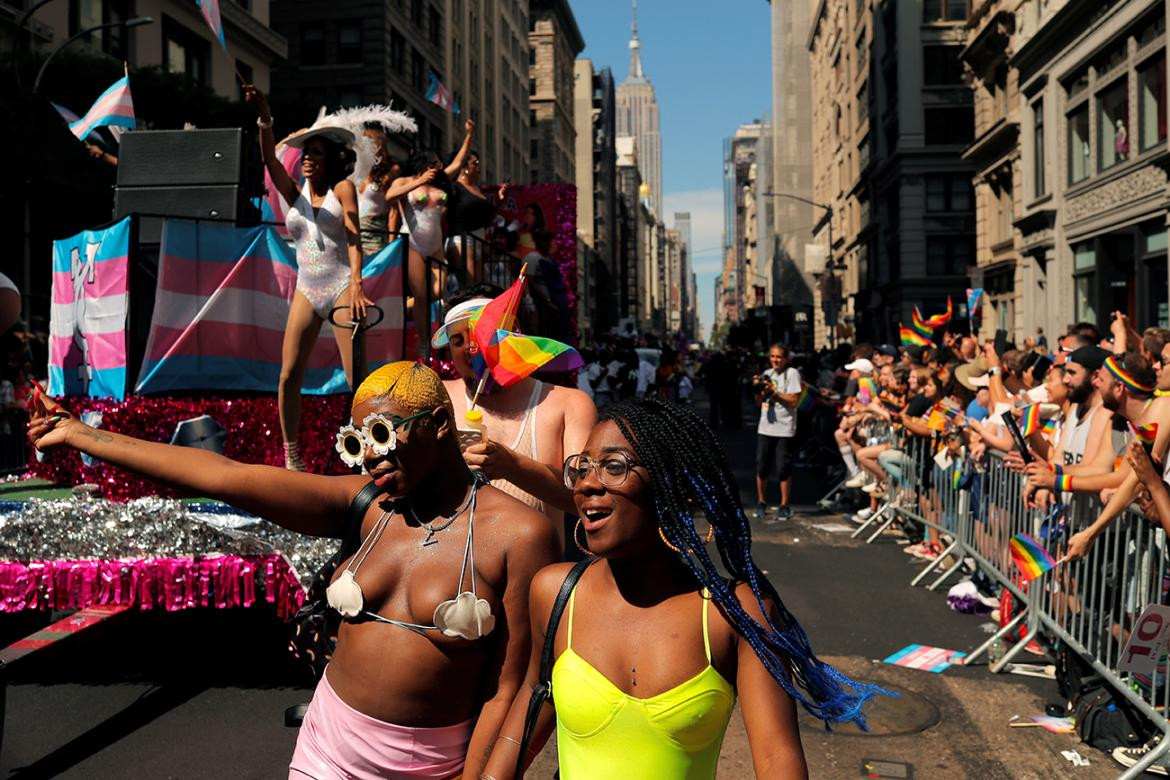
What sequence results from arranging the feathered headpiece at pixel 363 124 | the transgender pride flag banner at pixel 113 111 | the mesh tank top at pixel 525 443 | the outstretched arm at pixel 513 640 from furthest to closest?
the transgender pride flag banner at pixel 113 111, the feathered headpiece at pixel 363 124, the mesh tank top at pixel 525 443, the outstretched arm at pixel 513 640

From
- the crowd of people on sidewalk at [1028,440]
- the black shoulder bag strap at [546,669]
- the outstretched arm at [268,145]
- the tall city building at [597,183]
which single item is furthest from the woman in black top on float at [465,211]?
the tall city building at [597,183]

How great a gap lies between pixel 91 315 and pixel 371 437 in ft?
16.2

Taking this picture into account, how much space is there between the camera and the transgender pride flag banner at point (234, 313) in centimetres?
666

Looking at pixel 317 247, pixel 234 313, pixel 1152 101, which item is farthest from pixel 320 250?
pixel 1152 101

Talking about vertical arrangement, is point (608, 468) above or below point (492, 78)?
below

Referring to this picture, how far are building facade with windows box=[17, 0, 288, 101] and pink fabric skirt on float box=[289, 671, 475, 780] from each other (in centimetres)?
2354

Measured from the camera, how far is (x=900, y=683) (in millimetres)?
6371

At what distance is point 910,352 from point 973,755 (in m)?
11.0

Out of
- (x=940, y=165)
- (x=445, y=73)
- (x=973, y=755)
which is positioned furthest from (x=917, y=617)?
(x=445, y=73)

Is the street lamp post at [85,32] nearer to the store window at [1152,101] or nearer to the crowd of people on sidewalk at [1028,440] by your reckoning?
the crowd of people on sidewalk at [1028,440]

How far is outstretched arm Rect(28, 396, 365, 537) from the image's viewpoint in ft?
8.63

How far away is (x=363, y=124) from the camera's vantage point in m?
6.48

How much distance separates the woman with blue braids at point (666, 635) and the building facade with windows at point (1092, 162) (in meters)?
21.8

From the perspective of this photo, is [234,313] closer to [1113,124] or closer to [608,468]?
[608,468]
